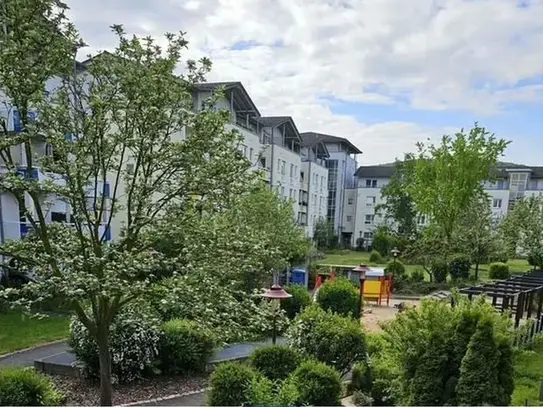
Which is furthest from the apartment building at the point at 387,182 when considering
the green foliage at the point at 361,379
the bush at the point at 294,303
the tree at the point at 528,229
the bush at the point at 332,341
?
the green foliage at the point at 361,379

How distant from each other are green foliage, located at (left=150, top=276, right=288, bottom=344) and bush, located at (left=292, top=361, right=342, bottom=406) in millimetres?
867

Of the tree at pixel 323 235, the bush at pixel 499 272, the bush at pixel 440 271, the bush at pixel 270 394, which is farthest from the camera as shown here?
the tree at pixel 323 235

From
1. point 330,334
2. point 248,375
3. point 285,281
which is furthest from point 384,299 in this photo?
point 248,375

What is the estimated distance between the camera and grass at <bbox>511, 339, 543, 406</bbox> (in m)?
A: 6.66

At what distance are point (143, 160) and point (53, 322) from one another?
32.7ft

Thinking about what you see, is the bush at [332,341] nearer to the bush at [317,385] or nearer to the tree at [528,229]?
the bush at [317,385]

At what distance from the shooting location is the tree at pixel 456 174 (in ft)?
89.1

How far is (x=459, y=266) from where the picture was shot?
987 inches

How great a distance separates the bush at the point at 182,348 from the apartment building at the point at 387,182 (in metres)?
37.7

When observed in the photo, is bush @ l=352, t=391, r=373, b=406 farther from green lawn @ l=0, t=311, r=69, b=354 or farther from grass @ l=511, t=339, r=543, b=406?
green lawn @ l=0, t=311, r=69, b=354

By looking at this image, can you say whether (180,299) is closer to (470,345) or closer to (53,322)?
(470,345)

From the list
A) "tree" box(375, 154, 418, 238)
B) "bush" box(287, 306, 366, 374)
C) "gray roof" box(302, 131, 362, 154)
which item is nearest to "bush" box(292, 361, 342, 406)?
"bush" box(287, 306, 366, 374)

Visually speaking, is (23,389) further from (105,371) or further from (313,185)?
(313,185)

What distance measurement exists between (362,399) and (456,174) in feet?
75.7
